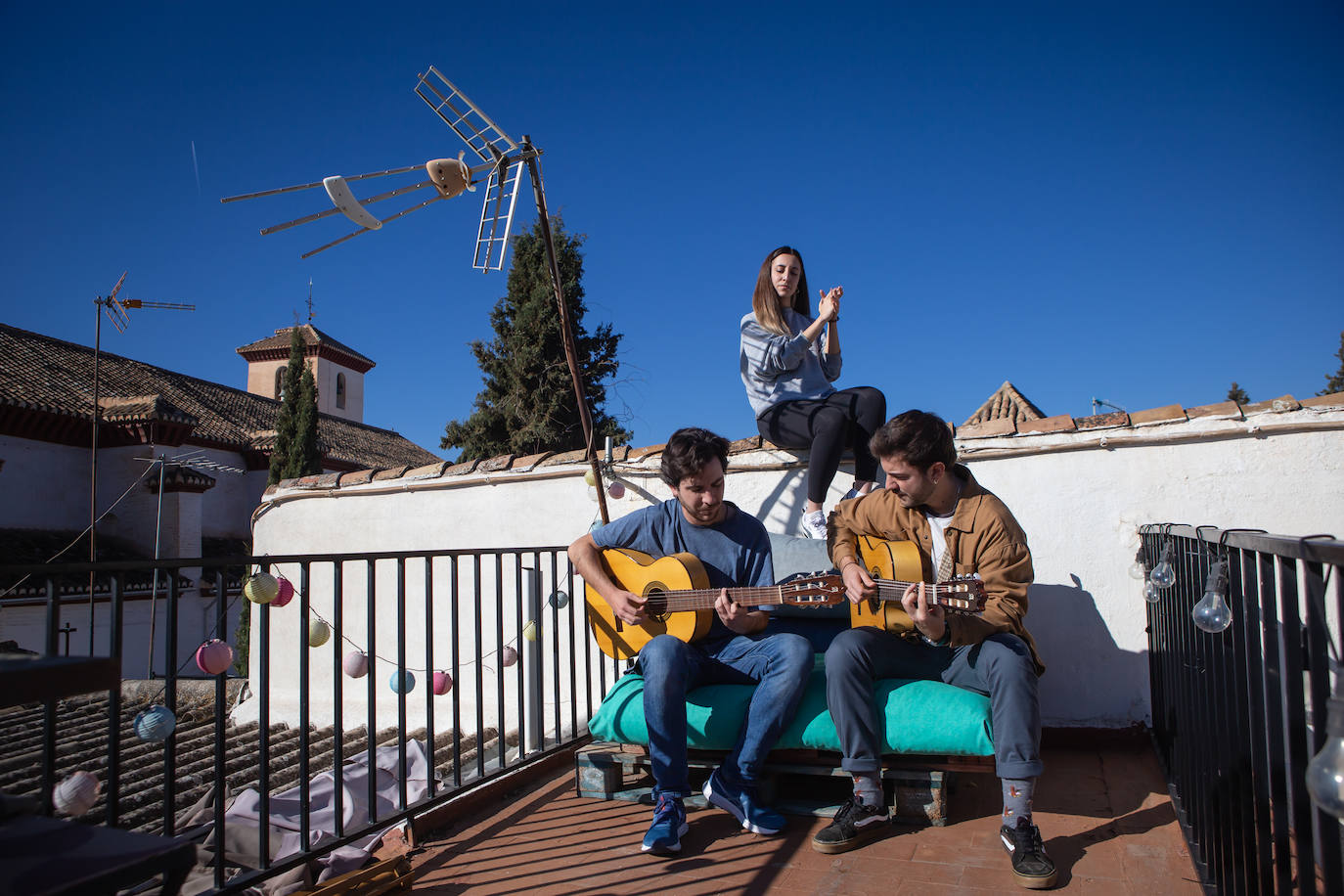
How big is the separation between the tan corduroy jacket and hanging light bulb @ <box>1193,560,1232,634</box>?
844 millimetres

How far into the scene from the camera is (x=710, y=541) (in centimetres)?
310

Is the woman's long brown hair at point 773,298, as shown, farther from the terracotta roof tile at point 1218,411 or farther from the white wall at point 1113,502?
the terracotta roof tile at point 1218,411

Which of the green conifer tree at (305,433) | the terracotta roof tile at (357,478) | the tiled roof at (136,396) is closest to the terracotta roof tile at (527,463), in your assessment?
the terracotta roof tile at (357,478)

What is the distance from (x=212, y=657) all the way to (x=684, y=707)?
1564mm

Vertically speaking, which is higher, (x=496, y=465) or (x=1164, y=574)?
(x=496, y=465)

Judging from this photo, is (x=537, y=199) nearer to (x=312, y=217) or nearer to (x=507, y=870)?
(x=312, y=217)

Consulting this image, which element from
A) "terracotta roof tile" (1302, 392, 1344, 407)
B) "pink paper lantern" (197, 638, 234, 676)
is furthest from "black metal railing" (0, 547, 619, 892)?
"terracotta roof tile" (1302, 392, 1344, 407)

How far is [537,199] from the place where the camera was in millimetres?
4043

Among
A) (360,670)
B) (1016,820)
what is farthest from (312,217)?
(1016,820)

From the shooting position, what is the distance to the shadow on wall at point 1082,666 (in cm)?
344

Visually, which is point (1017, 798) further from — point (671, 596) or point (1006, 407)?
point (1006, 407)

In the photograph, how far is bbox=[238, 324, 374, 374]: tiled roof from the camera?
39.3 meters

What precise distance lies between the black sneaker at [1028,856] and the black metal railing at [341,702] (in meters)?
1.88

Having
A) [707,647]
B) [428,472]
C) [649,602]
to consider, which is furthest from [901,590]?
[428,472]
